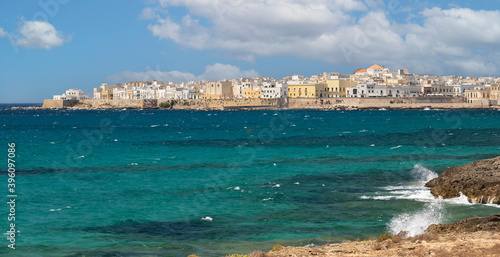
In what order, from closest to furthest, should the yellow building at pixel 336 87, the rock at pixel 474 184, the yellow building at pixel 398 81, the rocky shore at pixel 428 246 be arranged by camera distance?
the rocky shore at pixel 428 246 < the rock at pixel 474 184 < the yellow building at pixel 336 87 < the yellow building at pixel 398 81

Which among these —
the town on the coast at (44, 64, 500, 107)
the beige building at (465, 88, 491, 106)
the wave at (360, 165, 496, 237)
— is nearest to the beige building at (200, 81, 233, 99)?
the town on the coast at (44, 64, 500, 107)

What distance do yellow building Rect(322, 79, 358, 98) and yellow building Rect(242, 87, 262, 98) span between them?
18.5 metres

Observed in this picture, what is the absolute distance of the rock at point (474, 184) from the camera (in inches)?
805

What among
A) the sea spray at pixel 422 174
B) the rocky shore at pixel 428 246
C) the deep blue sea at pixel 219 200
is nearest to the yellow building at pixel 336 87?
the deep blue sea at pixel 219 200

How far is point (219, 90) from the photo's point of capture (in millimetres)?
171750

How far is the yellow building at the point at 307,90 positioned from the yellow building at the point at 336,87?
1.09 m

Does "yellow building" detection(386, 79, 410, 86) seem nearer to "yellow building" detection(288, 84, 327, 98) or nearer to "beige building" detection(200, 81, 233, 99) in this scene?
"yellow building" detection(288, 84, 327, 98)

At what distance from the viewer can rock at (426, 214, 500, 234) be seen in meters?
14.0

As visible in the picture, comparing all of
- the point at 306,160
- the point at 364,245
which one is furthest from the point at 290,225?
the point at 306,160

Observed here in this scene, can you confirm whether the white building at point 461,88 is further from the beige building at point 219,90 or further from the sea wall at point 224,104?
the beige building at point 219,90

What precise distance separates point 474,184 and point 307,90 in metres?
134

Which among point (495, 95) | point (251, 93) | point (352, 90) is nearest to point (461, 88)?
point (495, 95)

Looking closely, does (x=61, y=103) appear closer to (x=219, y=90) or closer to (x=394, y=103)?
(x=219, y=90)

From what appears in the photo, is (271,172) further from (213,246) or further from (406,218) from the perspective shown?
(213,246)
